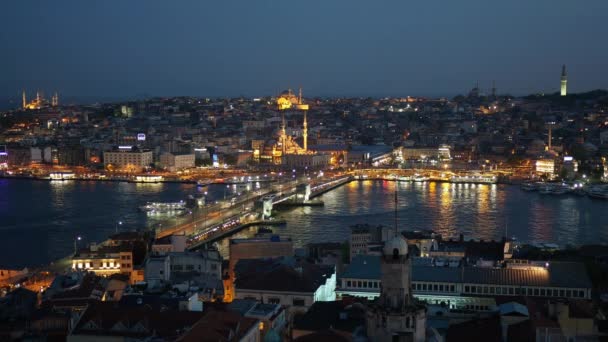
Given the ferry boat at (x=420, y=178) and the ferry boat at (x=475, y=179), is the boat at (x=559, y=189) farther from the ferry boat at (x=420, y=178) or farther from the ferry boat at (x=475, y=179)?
the ferry boat at (x=420, y=178)

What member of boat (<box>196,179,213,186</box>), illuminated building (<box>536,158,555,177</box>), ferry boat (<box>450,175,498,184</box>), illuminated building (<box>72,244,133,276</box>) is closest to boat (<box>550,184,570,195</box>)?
ferry boat (<box>450,175,498,184</box>)

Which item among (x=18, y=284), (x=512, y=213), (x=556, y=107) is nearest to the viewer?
(x=18, y=284)

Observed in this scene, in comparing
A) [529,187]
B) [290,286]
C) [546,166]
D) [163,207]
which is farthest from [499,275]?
[546,166]

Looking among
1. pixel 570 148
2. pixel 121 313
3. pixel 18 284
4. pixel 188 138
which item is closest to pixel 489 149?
pixel 570 148

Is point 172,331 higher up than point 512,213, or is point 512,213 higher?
point 172,331

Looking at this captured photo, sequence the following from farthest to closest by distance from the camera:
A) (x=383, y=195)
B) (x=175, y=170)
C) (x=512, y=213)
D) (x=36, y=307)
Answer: (x=175, y=170)
(x=383, y=195)
(x=512, y=213)
(x=36, y=307)

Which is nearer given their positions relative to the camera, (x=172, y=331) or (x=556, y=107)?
(x=172, y=331)

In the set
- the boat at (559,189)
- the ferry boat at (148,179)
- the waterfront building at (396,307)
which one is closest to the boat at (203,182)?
the ferry boat at (148,179)

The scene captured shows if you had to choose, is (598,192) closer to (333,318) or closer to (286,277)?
(286,277)

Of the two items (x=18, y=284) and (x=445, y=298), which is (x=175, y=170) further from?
(x=445, y=298)
